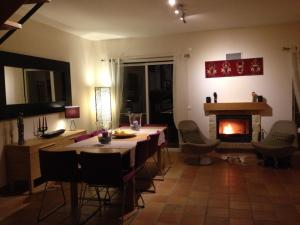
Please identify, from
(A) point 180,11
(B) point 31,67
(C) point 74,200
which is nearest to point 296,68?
(A) point 180,11

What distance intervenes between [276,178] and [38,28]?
462 centimetres

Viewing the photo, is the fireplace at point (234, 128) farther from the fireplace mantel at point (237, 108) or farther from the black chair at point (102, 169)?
the black chair at point (102, 169)

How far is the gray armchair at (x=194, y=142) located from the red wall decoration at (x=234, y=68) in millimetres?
1181

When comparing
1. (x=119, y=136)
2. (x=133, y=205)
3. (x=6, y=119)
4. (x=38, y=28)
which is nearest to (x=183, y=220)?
(x=133, y=205)

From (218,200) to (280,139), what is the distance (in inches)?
85.0

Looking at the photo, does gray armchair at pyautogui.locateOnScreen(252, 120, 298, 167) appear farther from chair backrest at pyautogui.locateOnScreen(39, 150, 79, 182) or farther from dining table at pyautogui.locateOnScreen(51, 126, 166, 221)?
chair backrest at pyautogui.locateOnScreen(39, 150, 79, 182)

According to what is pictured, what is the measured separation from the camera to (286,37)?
225 inches

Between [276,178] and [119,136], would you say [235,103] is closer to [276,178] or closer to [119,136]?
[276,178]

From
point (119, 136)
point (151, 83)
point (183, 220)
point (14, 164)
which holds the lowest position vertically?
point (183, 220)

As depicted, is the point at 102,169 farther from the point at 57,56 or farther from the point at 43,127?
the point at 57,56

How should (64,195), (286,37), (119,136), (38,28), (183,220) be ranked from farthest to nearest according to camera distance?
(286,37) < (38,28) < (119,136) < (64,195) < (183,220)

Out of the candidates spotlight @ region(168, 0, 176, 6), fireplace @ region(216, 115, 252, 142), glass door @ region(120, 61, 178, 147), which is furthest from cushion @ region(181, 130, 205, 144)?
spotlight @ region(168, 0, 176, 6)

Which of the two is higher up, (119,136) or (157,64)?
(157,64)

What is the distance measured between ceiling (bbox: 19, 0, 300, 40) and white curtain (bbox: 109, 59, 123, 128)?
0.79 meters
